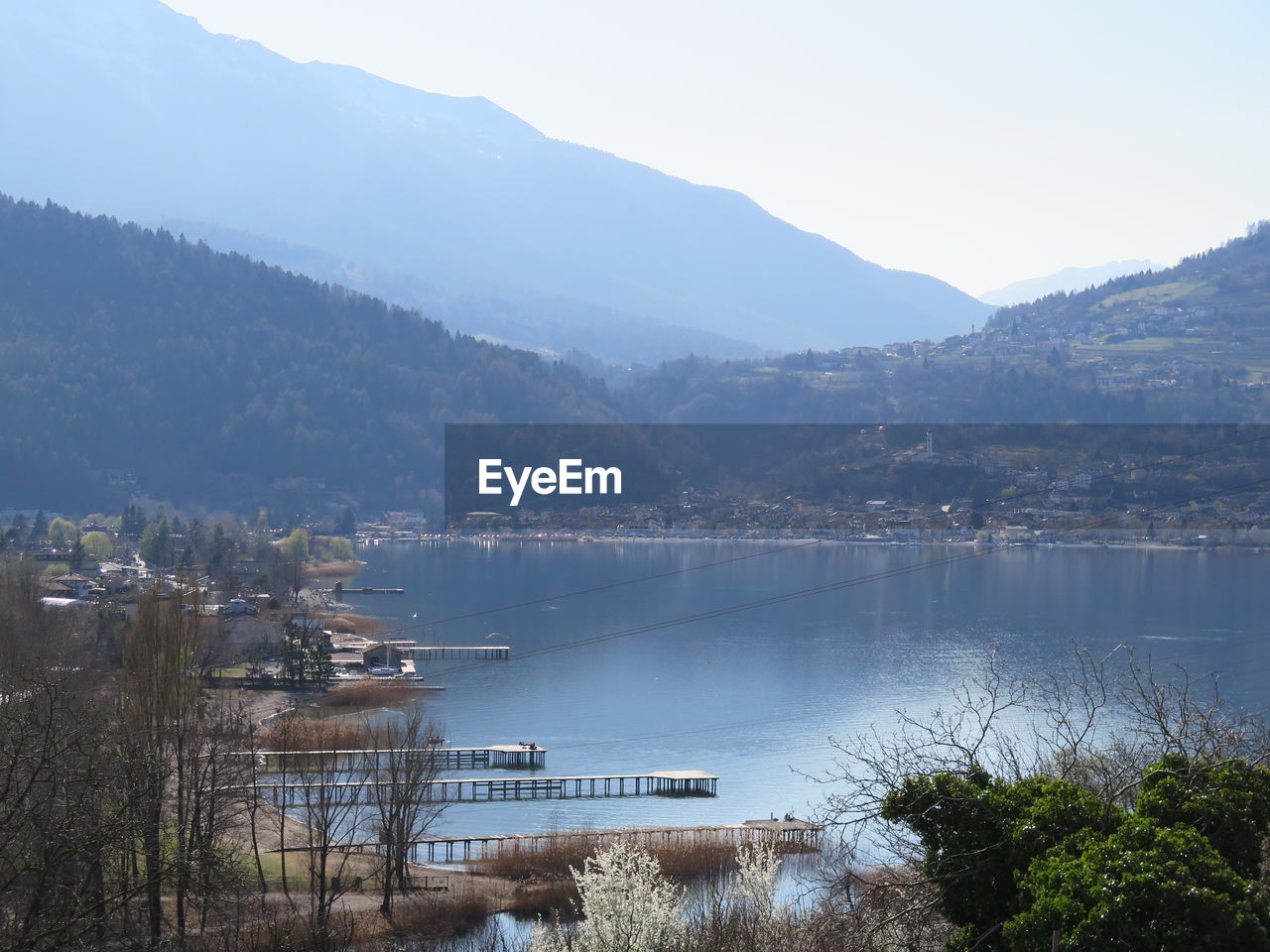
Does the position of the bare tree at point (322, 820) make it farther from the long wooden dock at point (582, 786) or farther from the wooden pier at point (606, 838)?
the long wooden dock at point (582, 786)

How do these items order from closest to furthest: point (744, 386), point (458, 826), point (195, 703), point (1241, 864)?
point (1241, 864), point (195, 703), point (458, 826), point (744, 386)

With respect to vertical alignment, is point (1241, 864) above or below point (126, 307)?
below

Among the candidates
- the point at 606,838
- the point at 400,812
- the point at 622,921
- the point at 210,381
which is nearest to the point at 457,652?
the point at 606,838

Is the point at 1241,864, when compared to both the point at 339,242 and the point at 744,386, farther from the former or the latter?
the point at 339,242

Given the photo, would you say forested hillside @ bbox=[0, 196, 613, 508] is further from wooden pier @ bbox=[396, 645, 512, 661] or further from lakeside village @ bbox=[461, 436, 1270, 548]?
wooden pier @ bbox=[396, 645, 512, 661]

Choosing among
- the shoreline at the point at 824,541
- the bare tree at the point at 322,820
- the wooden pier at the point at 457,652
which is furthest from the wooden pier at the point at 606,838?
the shoreline at the point at 824,541

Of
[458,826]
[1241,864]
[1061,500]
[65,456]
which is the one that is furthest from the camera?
[65,456]

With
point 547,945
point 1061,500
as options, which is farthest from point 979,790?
point 1061,500
